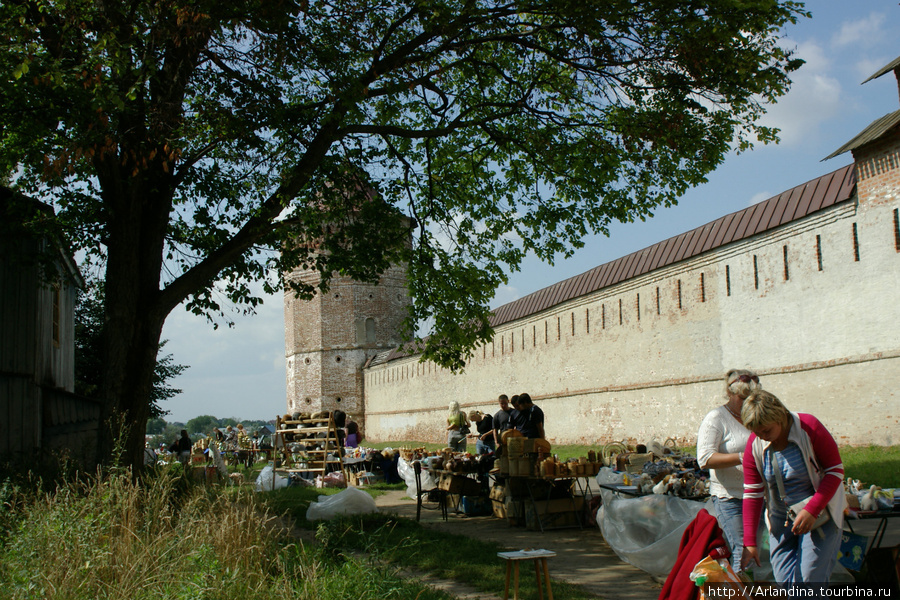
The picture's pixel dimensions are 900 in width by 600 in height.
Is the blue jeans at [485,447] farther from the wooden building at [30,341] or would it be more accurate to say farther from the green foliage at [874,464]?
the wooden building at [30,341]

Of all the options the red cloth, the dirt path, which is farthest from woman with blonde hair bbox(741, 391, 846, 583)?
the dirt path

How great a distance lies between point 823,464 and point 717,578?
31.4 inches

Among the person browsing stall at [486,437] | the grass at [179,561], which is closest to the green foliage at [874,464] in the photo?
the person browsing stall at [486,437]

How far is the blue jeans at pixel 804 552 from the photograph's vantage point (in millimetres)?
3273

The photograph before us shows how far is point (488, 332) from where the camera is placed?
10.4 meters

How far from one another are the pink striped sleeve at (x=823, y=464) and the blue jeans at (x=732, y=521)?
94 centimetres

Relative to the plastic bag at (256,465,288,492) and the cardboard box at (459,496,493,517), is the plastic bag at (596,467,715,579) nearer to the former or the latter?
the cardboard box at (459,496,493,517)

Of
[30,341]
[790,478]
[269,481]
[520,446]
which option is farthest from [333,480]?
[790,478]

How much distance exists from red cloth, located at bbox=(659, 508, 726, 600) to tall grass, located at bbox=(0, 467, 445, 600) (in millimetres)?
1721

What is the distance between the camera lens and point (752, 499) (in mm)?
3576

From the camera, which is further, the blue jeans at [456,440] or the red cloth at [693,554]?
the blue jeans at [456,440]

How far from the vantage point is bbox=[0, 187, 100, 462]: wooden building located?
31.9 ft

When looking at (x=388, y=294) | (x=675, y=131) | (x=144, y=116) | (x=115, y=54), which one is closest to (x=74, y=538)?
(x=115, y=54)

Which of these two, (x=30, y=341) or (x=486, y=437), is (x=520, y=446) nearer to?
(x=486, y=437)
